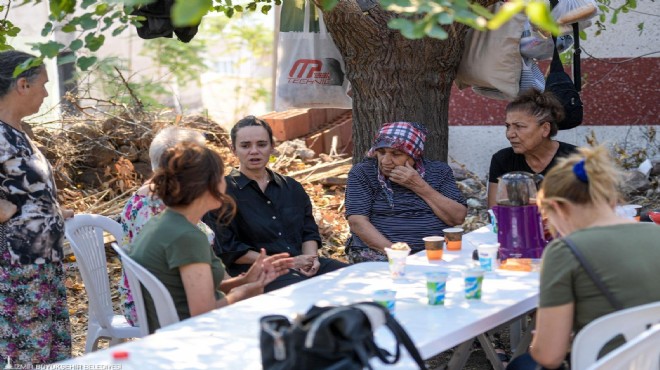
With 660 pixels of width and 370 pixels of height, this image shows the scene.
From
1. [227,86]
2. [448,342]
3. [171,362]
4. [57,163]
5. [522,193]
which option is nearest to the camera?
[171,362]

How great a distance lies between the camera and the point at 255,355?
9.61ft

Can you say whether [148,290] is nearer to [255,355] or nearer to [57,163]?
[255,355]

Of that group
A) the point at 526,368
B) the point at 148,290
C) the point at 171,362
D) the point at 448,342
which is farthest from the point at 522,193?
the point at 171,362

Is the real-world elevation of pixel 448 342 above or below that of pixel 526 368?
above

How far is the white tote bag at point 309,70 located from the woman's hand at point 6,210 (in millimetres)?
2319

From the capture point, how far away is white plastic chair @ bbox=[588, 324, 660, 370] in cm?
273

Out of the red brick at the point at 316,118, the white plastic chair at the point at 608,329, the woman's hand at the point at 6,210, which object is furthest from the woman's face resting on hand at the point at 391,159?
the red brick at the point at 316,118

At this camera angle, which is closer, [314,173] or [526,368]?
[526,368]

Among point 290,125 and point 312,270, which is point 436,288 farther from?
point 290,125

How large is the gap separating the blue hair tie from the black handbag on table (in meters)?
0.97

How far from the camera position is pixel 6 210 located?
167 inches

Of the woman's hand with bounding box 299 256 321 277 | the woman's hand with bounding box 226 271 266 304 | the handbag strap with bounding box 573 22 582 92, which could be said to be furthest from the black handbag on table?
the handbag strap with bounding box 573 22 582 92

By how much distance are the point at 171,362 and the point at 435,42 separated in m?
3.27

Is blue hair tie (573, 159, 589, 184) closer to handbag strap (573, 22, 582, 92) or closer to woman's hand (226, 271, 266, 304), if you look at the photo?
woman's hand (226, 271, 266, 304)
